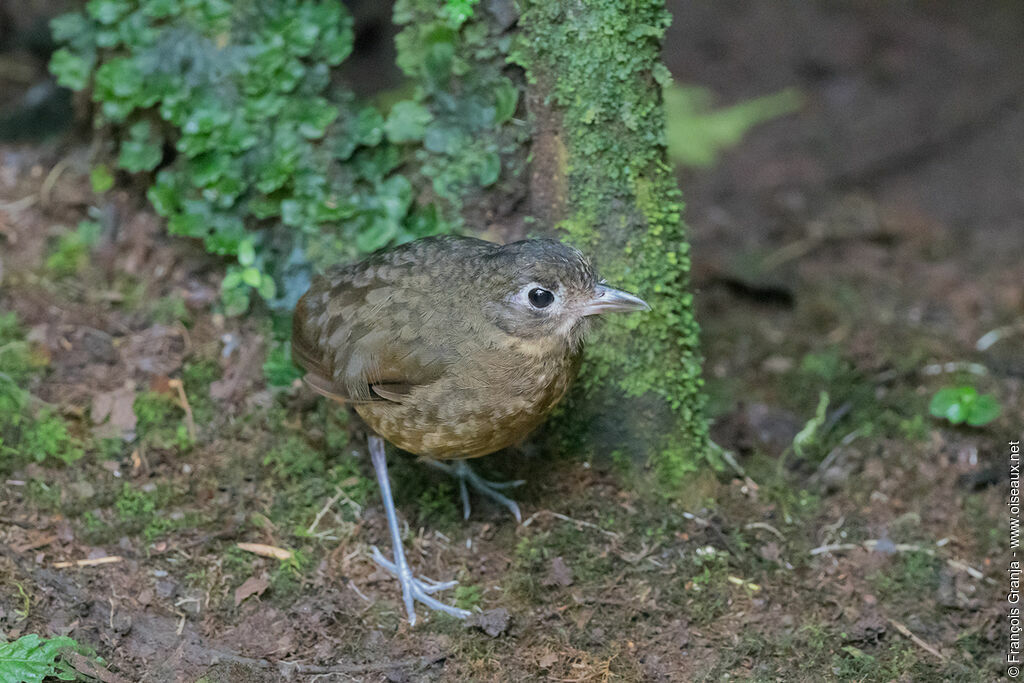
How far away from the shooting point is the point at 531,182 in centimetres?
443

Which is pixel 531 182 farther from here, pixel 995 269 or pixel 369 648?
pixel 995 269

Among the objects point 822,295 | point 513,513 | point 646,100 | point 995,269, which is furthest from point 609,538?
point 995,269

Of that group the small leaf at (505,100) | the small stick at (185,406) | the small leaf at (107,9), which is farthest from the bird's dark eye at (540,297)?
the small leaf at (107,9)

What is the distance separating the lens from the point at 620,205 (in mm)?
4242

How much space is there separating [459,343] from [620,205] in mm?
1015

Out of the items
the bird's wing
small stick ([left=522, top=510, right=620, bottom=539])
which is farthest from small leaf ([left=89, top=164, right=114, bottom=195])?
small stick ([left=522, top=510, right=620, bottom=539])

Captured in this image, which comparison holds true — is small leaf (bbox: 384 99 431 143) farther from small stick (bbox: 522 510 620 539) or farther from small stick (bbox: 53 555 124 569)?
small stick (bbox: 53 555 124 569)

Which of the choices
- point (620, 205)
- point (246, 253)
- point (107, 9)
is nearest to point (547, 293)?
point (620, 205)

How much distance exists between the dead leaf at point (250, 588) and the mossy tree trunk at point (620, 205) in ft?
5.02

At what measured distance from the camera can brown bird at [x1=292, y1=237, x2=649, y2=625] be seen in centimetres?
381

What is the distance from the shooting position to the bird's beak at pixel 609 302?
12.5 ft

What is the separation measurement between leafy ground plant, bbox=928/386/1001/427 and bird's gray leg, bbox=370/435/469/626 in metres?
2.74

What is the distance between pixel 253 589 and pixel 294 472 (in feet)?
2.26

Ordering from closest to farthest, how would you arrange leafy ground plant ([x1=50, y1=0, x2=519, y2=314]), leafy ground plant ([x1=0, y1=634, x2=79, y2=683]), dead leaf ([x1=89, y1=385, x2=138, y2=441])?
leafy ground plant ([x1=0, y1=634, x2=79, y2=683]), dead leaf ([x1=89, y1=385, x2=138, y2=441]), leafy ground plant ([x1=50, y1=0, x2=519, y2=314])
